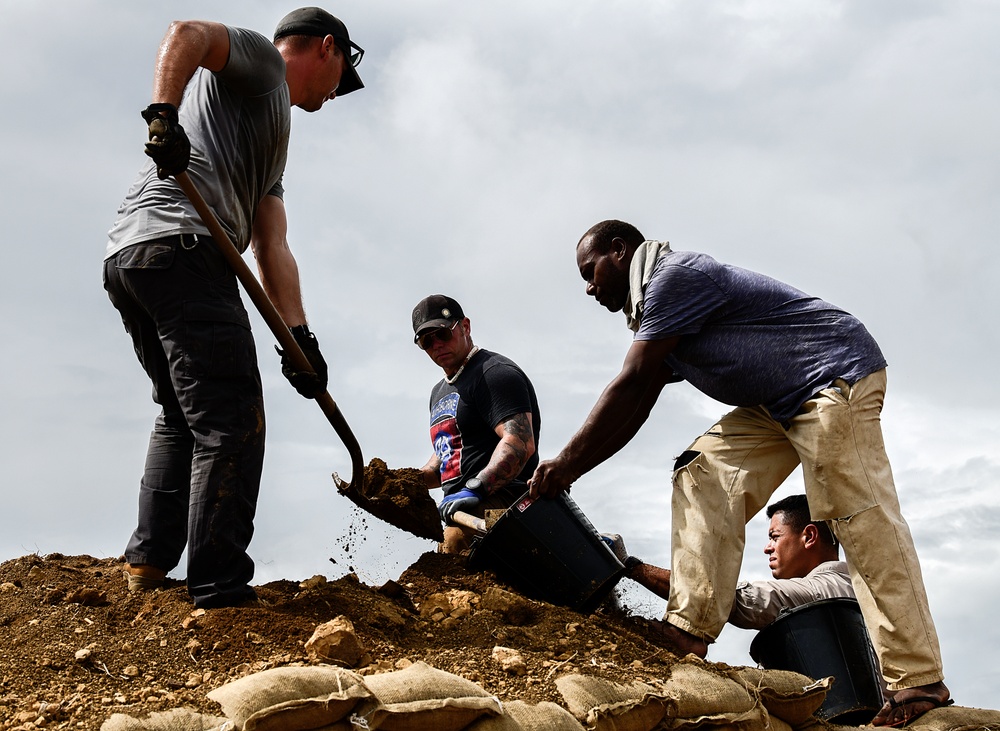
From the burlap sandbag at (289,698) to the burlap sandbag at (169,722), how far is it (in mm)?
48

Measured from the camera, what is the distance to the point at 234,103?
326 centimetres

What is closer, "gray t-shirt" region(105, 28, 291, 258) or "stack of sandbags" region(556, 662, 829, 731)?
"stack of sandbags" region(556, 662, 829, 731)

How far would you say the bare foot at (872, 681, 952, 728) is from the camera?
332cm

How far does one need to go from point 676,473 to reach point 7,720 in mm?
2399

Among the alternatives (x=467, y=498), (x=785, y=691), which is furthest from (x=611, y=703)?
(x=467, y=498)

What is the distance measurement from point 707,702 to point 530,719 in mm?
696

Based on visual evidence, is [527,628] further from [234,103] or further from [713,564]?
[234,103]

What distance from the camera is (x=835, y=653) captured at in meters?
3.74

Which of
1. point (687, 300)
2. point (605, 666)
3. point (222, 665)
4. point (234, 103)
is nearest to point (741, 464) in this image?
point (687, 300)

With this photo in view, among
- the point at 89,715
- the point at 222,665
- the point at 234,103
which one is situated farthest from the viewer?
the point at 234,103

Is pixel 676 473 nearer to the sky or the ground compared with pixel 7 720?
nearer to the sky

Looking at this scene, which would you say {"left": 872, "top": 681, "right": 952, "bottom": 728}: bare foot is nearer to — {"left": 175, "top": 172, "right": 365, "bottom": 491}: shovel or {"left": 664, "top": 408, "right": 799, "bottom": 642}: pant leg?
{"left": 664, "top": 408, "right": 799, "bottom": 642}: pant leg

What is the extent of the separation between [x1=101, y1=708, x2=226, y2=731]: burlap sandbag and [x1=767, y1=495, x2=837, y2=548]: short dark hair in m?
3.18

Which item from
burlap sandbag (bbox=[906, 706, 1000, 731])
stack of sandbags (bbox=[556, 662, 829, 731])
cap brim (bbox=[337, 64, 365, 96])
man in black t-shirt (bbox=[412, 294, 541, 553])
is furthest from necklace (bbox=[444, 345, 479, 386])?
burlap sandbag (bbox=[906, 706, 1000, 731])
